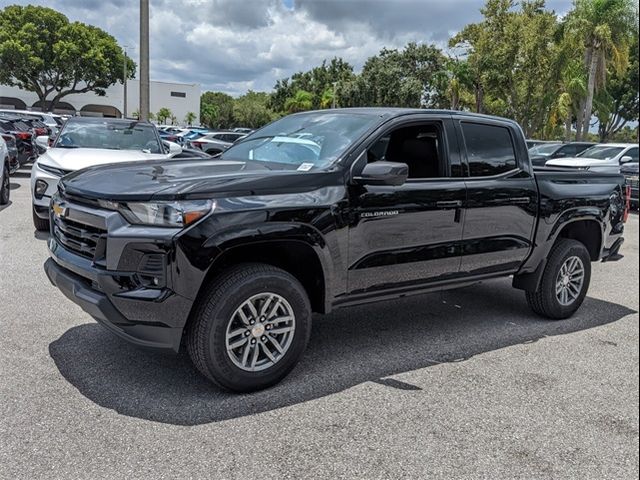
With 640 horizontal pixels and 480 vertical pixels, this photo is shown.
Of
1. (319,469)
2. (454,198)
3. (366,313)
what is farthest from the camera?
(366,313)

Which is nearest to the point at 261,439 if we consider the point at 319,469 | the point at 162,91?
the point at 319,469

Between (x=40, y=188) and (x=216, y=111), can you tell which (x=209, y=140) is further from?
(x=216, y=111)

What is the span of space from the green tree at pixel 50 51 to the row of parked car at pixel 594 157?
45624 millimetres

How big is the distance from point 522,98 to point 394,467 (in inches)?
1168

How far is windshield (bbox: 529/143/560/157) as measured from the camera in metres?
18.8

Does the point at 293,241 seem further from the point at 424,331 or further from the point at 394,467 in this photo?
the point at 424,331

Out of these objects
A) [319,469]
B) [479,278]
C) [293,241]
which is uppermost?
[293,241]

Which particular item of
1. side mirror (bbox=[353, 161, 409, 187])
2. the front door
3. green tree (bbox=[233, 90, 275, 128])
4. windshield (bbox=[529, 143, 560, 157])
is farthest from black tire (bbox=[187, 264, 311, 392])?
green tree (bbox=[233, 90, 275, 128])

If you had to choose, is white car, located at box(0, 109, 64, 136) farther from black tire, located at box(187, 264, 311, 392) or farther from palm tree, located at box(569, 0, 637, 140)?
black tire, located at box(187, 264, 311, 392)

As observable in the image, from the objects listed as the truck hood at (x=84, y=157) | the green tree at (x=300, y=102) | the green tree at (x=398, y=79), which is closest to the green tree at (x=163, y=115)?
the green tree at (x=300, y=102)

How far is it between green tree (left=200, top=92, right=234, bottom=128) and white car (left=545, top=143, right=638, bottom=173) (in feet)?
220

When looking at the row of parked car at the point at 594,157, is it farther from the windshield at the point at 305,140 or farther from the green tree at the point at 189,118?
the green tree at the point at 189,118

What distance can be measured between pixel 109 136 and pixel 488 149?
6.38 m

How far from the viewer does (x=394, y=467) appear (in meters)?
3.01
